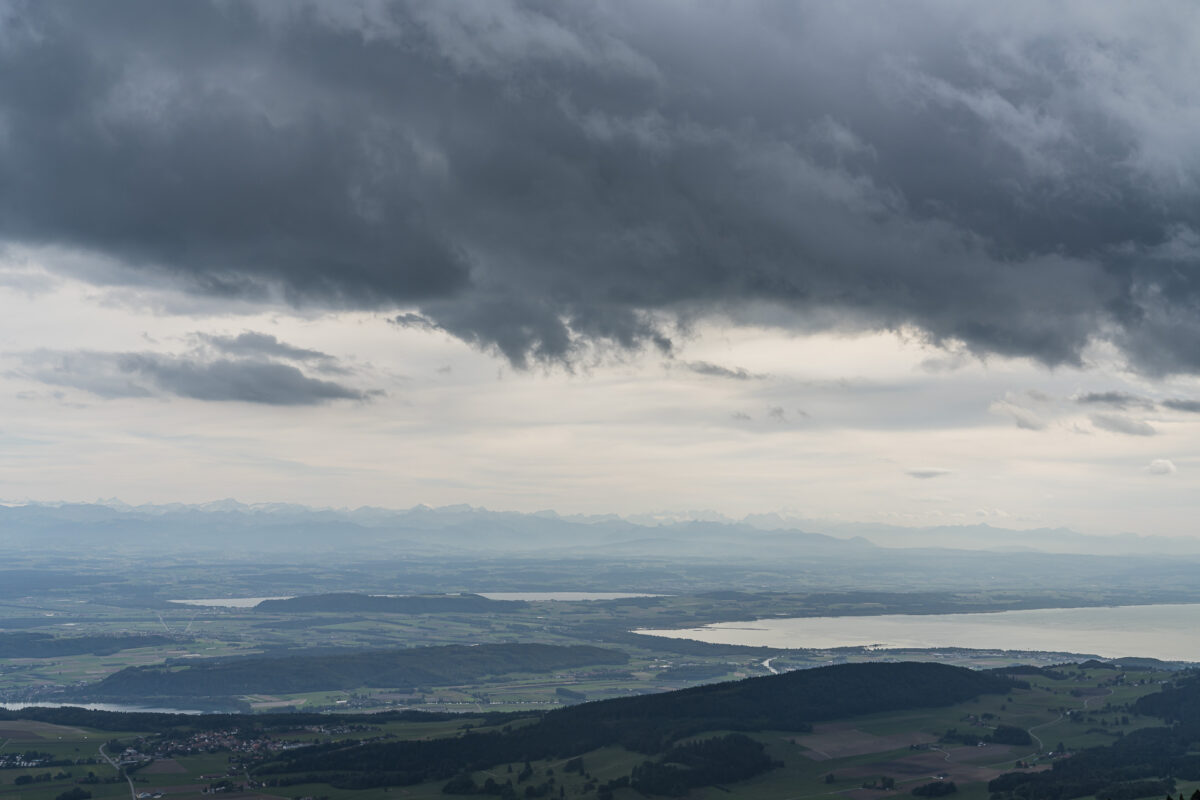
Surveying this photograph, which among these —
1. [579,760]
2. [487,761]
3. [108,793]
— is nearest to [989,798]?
[579,760]

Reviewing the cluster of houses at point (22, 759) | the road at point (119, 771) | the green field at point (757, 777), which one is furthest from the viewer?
the cluster of houses at point (22, 759)

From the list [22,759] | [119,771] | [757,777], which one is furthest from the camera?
[22,759]

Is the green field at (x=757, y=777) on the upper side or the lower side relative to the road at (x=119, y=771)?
upper

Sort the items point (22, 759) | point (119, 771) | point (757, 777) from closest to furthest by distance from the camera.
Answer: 1. point (757, 777)
2. point (119, 771)
3. point (22, 759)

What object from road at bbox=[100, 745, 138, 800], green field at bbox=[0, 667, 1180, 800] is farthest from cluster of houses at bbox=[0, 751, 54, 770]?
road at bbox=[100, 745, 138, 800]

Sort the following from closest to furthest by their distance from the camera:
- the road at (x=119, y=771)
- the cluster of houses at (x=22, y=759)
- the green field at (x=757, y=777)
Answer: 1. the road at (x=119, y=771)
2. the green field at (x=757, y=777)
3. the cluster of houses at (x=22, y=759)

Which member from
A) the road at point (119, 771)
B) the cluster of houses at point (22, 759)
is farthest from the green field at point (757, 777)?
the cluster of houses at point (22, 759)

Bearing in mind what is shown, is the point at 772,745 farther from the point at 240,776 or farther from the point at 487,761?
the point at 240,776

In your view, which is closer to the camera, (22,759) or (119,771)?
(119,771)

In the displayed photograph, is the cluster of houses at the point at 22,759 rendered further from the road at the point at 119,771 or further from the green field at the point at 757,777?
the road at the point at 119,771

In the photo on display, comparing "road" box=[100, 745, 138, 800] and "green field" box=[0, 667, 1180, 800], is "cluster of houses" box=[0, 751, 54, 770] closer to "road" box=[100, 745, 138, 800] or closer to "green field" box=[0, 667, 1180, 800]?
"green field" box=[0, 667, 1180, 800]

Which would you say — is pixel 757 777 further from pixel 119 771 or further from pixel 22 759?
pixel 22 759

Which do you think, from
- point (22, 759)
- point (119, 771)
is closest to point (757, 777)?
point (119, 771)

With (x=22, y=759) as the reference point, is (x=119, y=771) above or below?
below
